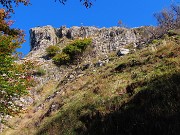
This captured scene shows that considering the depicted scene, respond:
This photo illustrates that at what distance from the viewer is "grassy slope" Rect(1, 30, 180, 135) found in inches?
380

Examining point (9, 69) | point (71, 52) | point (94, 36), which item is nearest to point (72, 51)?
point (71, 52)

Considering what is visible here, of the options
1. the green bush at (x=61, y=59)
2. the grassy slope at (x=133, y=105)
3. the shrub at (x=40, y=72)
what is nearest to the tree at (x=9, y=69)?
the grassy slope at (x=133, y=105)

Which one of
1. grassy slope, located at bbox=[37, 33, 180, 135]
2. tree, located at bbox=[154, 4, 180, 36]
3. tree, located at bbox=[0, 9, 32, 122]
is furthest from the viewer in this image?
tree, located at bbox=[154, 4, 180, 36]

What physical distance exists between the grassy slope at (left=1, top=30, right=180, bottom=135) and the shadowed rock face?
2853 cm

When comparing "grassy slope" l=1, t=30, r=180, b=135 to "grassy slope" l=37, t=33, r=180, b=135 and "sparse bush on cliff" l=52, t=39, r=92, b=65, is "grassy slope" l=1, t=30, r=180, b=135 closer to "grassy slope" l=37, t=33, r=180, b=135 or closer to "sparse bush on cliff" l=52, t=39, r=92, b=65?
"grassy slope" l=37, t=33, r=180, b=135

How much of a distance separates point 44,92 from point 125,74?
59.3 feet

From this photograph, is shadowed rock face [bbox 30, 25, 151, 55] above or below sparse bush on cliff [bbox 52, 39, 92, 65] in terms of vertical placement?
above

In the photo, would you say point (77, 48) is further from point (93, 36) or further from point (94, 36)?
point (93, 36)

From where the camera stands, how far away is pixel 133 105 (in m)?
11.7

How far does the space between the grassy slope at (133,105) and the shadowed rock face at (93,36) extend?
28.5 metres

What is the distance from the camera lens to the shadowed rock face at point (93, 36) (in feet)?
159

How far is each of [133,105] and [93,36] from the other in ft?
150

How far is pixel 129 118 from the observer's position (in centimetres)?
1081

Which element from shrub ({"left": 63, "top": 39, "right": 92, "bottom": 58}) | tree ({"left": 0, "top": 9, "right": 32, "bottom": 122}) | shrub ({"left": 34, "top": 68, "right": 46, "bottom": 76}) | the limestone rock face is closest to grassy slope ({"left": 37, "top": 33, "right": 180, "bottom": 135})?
tree ({"left": 0, "top": 9, "right": 32, "bottom": 122})
